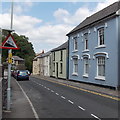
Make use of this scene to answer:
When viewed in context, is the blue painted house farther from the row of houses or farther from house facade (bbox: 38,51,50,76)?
house facade (bbox: 38,51,50,76)

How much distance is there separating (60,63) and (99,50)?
1586 cm

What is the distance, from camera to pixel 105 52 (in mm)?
18344

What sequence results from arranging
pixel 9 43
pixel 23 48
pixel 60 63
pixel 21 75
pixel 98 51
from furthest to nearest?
pixel 23 48 < pixel 60 63 < pixel 21 75 < pixel 98 51 < pixel 9 43

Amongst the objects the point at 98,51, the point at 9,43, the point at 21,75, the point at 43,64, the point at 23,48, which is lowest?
the point at 21,75

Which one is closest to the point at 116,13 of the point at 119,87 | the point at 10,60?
the point at 119,87

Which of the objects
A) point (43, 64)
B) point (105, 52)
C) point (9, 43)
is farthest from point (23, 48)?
point (9, 43)

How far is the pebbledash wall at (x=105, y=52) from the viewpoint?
16.9 meters

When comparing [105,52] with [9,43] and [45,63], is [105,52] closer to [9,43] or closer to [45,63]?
[9,43]

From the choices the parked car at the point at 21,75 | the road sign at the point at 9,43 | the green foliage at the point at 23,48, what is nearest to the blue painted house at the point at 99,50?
the parked car at the point at 21,75

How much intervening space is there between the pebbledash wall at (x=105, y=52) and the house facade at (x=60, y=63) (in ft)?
21.6

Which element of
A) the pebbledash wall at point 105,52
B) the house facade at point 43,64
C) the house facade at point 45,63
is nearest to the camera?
the pebbledash wall at point 105,52

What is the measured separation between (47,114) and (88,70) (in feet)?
48.9

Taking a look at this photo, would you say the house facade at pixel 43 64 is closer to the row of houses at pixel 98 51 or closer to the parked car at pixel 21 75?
the parked car at pixel 21 75

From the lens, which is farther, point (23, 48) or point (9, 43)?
point (23, 48)
